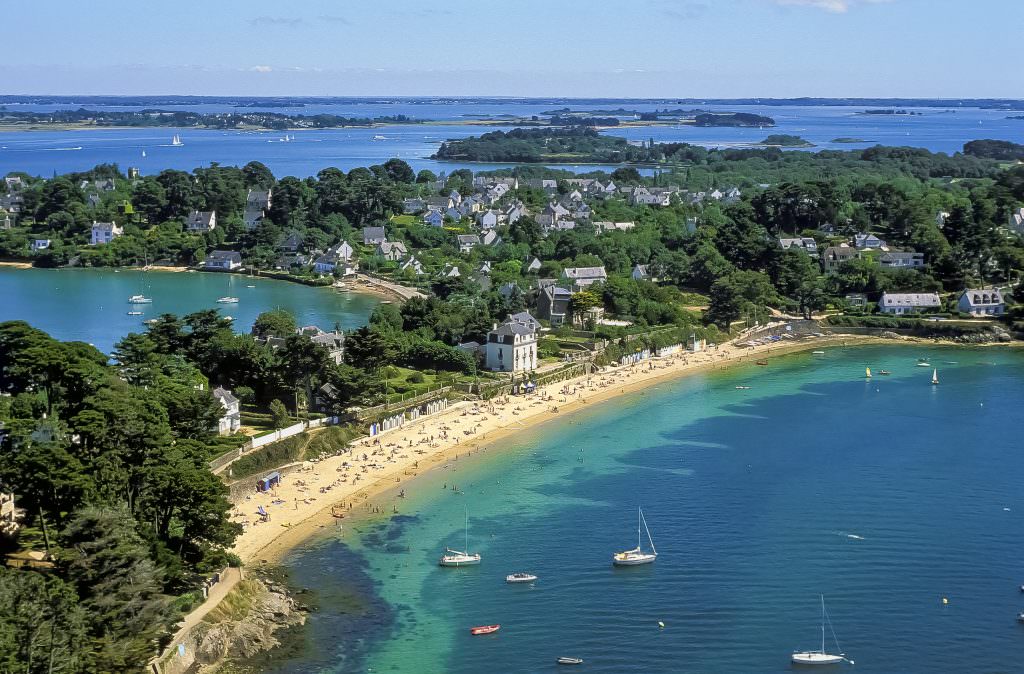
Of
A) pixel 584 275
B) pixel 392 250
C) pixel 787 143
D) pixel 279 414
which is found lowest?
pixel 279 414

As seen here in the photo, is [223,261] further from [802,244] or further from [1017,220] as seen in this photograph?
[1017,220]

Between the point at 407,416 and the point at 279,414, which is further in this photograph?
the point at 407,416

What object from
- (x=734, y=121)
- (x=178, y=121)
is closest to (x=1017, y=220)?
(x=734, y=121)

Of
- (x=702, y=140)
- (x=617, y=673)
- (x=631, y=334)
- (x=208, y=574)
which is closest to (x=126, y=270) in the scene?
(x=631, y=334)

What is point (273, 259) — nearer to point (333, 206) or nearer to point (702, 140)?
point (333, 206)

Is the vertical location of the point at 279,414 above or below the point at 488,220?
below

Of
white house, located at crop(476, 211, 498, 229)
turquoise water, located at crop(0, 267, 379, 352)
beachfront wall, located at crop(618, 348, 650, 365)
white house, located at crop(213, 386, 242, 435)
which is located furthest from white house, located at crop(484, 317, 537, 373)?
white house, located at crop(476, 211, 498, 229)
